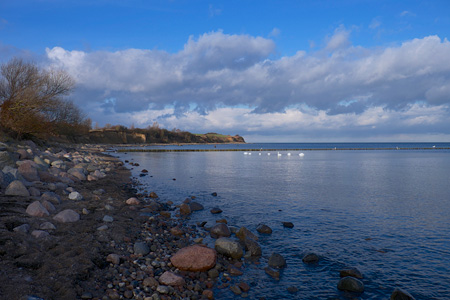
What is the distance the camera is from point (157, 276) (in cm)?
708

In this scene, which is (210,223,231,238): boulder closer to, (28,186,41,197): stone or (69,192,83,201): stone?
(69,192,83,201): stone

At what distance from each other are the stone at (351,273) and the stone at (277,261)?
164 centimetres

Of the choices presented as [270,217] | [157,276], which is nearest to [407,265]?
[270,217]

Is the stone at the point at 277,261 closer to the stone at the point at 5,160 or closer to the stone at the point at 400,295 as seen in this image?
the stone at the point at 400,295

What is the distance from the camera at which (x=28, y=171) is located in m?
15.4

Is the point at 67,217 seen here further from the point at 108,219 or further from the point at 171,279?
the point at 171,279

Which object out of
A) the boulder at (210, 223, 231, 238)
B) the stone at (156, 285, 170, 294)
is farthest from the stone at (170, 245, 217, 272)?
the boulder at (210, 223, 231, 238)

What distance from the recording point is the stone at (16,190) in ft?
37.8

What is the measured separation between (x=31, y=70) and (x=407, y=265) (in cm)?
4187

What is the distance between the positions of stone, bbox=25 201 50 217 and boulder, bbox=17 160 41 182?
20.0 ft

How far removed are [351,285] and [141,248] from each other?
582cm

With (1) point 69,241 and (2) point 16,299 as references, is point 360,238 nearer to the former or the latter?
(1) point 69,241

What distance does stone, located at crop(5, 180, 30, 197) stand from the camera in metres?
11.5

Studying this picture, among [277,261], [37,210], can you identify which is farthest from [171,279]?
[37,210]
